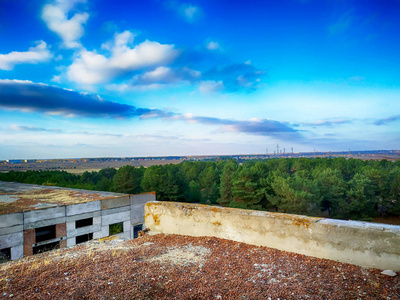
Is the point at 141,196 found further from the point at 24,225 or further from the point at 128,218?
the point at 24,225

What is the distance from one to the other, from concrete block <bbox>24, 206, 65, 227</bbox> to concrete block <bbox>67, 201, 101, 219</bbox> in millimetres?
621

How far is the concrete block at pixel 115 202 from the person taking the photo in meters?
24.2

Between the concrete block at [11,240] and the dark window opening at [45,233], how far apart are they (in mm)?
1258

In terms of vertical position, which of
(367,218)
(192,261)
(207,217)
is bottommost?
(367,218)

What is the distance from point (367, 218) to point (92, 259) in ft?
127

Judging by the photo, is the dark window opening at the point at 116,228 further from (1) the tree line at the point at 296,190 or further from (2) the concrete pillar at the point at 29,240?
(1) the tree line at the point at 296,190

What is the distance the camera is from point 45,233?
68.1ft

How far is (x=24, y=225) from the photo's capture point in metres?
18.7

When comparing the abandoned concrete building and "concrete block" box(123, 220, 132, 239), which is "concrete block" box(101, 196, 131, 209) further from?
"concrete block" box(123, 220, 132, 239)

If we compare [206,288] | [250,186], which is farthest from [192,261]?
[250,186]

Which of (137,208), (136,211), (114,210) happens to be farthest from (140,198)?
(114,210)

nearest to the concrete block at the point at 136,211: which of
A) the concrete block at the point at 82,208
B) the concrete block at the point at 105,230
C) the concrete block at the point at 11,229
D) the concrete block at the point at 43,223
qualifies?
the concrete block at the point at 105,230

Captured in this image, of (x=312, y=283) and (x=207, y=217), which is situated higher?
(x=207, y=217)

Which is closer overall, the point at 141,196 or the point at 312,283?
the point at 312,283
